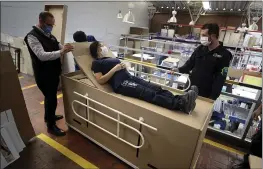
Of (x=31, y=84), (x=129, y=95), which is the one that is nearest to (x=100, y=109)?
(x=129, y=95)

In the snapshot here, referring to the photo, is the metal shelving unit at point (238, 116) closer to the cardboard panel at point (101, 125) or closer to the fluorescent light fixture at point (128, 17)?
the cardboard panel at point (101, 125)

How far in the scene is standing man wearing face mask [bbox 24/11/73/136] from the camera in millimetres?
1808

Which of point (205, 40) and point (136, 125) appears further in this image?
point (205, 40)

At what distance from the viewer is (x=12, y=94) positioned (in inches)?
71.6

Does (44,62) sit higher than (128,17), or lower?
lower

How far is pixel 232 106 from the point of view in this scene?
256 centimetres

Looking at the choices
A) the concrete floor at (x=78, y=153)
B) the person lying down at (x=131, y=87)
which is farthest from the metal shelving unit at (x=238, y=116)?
the person lying down at (x=131, y=87)

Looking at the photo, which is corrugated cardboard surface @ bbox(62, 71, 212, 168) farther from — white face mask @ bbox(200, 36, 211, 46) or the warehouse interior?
white face mask @ bbox(200, 36, 211, 46)

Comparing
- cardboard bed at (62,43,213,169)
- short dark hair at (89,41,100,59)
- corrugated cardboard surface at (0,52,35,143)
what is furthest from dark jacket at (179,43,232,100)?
corrugated cardboard surface at (0,52,35,143)

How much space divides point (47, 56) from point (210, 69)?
6.22ft

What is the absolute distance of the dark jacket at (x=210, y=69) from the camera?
6.48 ft

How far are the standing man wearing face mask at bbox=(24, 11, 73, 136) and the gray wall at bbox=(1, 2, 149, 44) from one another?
3.25m

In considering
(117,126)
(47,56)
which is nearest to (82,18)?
(47,56)

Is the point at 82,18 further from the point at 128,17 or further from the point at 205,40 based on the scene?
the point at 205,40
